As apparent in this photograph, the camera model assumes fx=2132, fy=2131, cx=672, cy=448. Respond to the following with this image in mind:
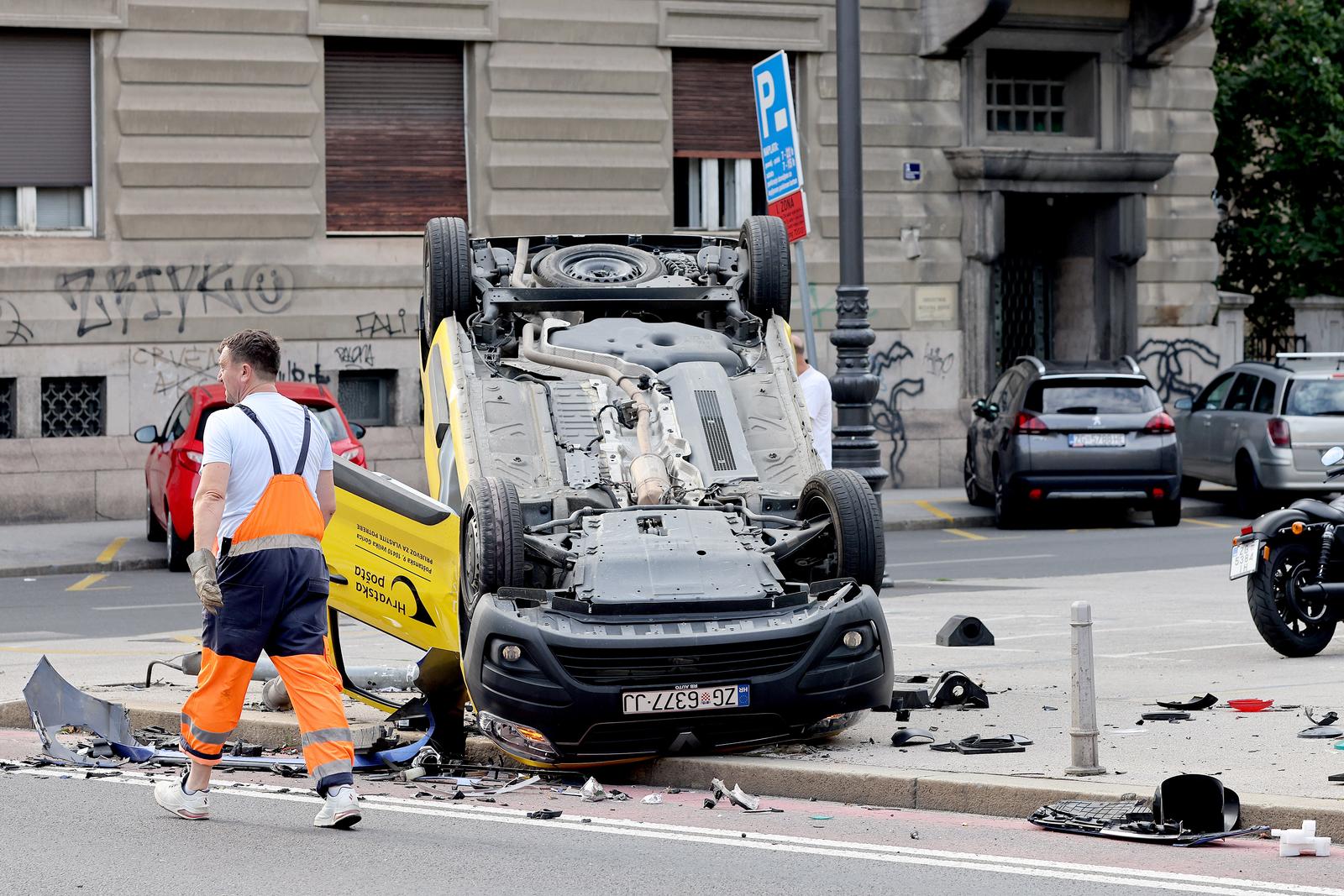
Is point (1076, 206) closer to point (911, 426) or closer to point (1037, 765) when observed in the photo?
point (911, 426)

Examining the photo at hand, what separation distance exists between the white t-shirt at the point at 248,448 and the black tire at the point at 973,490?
15.9 metres

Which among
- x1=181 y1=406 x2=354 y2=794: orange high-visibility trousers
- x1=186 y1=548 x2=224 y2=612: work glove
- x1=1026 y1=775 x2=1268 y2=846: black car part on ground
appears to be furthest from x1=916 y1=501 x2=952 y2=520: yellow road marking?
x1=186 y1=548 x2=224 y2=612: work glove

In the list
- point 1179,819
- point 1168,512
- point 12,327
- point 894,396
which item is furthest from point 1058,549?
point 1179,819

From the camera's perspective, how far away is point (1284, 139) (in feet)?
104

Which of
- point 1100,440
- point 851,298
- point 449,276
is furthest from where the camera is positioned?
point 1100,440

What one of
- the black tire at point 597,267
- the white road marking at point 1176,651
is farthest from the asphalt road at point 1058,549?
the black tire at point 597,267

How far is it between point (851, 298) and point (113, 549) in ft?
24.9

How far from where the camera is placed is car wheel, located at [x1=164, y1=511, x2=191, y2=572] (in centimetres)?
1816

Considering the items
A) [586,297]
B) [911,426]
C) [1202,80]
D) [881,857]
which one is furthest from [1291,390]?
[881,857]

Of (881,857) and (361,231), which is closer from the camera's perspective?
(881,857)

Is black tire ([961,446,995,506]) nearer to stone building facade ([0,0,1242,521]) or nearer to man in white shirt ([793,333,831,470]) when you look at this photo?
stone building facade ([0,0,1242,521])

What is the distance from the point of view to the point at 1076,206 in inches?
1084

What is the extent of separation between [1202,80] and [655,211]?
7947 millimetres

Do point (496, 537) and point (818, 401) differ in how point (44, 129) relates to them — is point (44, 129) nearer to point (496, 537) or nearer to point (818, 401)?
point (818, 401)
